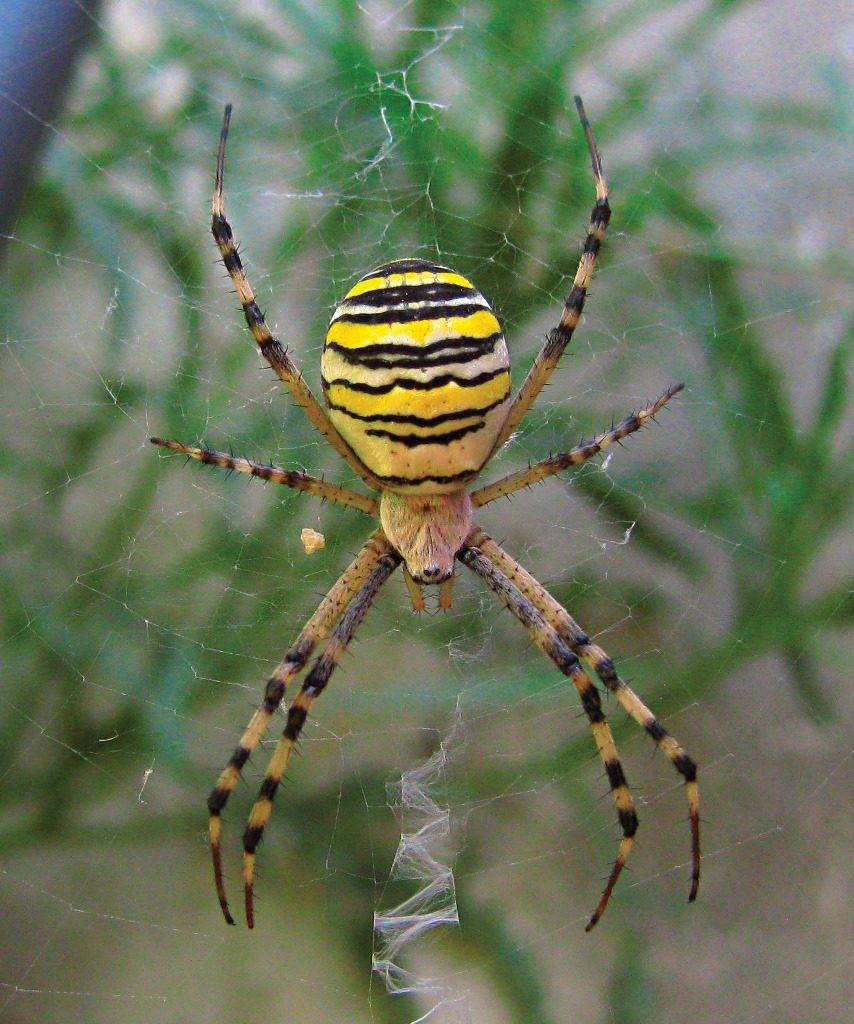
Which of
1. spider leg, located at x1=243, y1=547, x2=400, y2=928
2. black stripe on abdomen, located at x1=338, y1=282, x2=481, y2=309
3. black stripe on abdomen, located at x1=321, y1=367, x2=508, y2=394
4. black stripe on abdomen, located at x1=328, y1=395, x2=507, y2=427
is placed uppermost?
black stripe on abdomen, located at x1=338, y1=282, x2=481, y2=309

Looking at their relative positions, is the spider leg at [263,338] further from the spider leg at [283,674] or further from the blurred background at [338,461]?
the blurred background at [338,461]

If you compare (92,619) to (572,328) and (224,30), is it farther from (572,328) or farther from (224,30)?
(224,30)

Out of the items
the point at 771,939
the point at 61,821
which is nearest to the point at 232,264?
the point at 61,821

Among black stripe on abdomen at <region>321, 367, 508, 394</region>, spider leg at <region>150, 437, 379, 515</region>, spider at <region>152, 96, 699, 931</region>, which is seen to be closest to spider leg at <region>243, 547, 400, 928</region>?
spider at <region>152, 96, 699, 931</region>

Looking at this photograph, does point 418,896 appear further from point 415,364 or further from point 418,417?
point 415,364

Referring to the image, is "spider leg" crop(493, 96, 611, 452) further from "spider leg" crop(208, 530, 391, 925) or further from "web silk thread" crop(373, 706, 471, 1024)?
"web silk thread" crop(373, 706, 471, 1024)

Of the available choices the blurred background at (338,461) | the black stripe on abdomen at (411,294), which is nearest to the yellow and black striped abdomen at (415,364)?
the black stripe on abdomen at (411,294)
